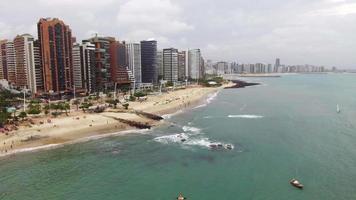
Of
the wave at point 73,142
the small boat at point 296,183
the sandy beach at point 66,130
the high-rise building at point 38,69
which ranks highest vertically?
the high-rise building at point 38,69

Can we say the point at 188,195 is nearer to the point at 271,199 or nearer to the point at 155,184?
the point at 155,184

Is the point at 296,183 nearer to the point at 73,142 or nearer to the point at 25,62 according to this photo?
the point at 73,142

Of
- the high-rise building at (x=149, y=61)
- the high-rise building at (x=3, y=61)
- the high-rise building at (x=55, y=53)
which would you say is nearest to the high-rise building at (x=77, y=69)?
the high-rise building at (x=55, y=53)

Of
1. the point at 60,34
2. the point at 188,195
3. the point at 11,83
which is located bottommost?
the point at 188,195

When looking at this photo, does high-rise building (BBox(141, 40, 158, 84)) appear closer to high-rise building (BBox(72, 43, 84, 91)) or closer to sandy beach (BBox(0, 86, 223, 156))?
high-rise building (BBox(72, 43, 84, 91))

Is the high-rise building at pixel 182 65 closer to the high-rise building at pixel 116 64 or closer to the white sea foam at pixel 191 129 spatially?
the high-rise building at pixel 116 64

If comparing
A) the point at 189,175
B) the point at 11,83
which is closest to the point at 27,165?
the point at 189,175
